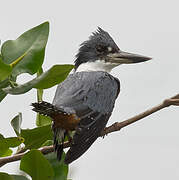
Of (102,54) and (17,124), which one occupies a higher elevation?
(17,124)

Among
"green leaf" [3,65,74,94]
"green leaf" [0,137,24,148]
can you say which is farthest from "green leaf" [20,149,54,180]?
"green leaf" [3,65,74,94]

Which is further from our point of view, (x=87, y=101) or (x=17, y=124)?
(x=87, y=101)

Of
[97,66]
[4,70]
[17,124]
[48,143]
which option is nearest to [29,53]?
[4,70]

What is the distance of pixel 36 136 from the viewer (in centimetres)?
168

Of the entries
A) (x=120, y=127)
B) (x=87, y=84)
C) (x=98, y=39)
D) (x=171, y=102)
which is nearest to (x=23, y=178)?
(x=120, y=127)

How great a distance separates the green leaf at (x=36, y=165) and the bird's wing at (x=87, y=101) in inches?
15.8

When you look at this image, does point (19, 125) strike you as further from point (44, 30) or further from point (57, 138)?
point (44, 30)

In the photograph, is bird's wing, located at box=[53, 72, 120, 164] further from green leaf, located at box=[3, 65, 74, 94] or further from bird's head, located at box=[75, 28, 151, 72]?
green leaf, located at box=[3, 65, 74, 94]

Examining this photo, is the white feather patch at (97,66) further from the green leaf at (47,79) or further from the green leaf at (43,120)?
the green leaf at (47,79)

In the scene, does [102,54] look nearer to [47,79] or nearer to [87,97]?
[87,97]

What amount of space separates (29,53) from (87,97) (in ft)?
3.65

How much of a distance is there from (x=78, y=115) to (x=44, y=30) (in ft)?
2.86

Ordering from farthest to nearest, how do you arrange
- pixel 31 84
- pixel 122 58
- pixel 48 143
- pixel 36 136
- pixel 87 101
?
pixel 122 58 < pixel 87 101 < pixel 48 143 < pixel 36 136 < pixel 31 84

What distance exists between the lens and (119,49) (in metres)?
3.48
